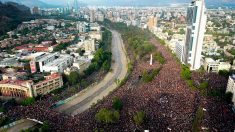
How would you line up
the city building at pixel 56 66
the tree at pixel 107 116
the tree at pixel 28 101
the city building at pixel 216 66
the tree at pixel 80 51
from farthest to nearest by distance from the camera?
the tree at pixel 80 51 < the city building at pixel 216 66 < the city building at pixel 56 66 < the tree at pixel 28 101 < the tree at pixel 107 116

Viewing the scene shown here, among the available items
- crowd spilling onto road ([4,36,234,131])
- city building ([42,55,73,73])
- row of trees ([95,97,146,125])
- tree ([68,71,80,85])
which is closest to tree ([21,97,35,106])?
crowd spilling onto road ([4,36,234,131])

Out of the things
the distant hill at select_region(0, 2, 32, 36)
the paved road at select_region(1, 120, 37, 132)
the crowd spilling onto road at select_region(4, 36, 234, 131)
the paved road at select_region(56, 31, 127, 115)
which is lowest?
the paved road at select_region(56, 31, 127, 115)

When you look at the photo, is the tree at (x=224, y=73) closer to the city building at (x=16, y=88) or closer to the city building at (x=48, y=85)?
the city building at (x=48, y=85)

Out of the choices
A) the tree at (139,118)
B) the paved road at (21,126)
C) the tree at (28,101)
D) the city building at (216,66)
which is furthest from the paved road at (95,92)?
the city building at (216,66)

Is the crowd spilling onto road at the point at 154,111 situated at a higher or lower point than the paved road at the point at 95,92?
higher

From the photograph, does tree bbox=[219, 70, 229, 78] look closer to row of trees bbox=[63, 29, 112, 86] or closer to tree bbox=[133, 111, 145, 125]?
row of trees bbox=[63, 29, 112, 86]

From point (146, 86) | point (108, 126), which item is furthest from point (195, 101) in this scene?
point (108, 126)
